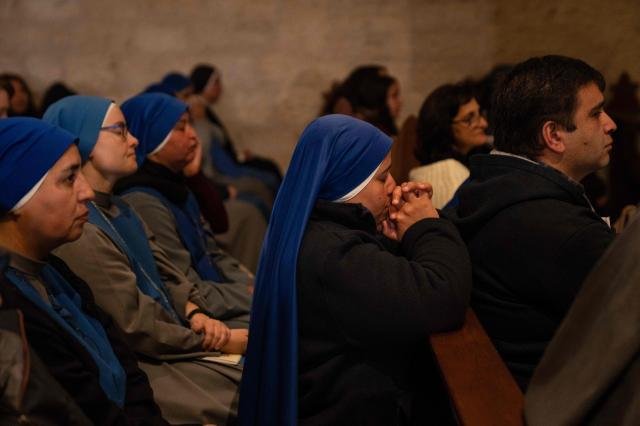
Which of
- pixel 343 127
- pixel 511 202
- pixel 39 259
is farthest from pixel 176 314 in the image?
pixel 511 202

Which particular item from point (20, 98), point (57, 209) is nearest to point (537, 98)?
→ point (57, 209)

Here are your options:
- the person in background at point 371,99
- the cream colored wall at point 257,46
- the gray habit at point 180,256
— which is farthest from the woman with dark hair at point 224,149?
the gray habit at point 180,256

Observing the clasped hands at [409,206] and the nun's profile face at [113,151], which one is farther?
the nun's profile face at [113,151]

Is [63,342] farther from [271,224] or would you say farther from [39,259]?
[271,224]

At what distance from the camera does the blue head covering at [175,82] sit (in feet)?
23.5

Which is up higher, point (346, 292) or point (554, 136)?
point (554, 136)

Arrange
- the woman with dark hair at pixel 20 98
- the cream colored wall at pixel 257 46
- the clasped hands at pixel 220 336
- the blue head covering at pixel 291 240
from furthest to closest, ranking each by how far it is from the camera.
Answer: the cream colored wall at pixel 257 46
the woman with dark hair at pixel 20 98
the clasped hands at pixel 220 336
the blue head covering at pixel 291 240

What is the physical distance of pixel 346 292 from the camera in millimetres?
2125

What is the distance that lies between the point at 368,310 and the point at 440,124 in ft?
6.63

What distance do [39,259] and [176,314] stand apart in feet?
3.39

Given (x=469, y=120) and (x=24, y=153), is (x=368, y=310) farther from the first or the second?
(x=469, y=120)

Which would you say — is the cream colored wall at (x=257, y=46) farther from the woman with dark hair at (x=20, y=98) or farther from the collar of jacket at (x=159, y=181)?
the collar of jacket at (x=159, y=181)

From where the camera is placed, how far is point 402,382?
2250 mm

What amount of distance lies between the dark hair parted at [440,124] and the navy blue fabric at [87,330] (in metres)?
1.98
